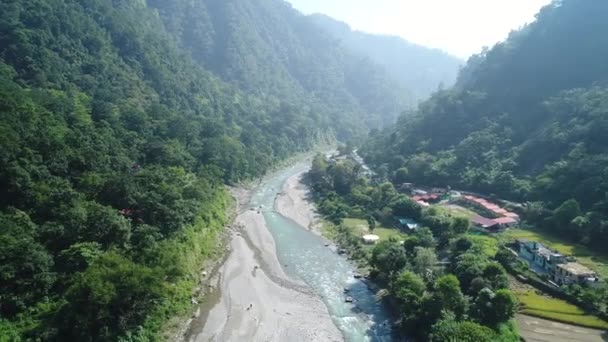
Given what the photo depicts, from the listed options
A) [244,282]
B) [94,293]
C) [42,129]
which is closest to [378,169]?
[244,282]

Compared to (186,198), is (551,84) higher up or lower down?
higher up

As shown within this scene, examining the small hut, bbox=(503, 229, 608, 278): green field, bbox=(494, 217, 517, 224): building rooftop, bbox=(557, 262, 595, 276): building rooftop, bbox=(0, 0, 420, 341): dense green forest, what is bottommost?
the small hut

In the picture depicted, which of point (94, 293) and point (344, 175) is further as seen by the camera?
point (344, 175)

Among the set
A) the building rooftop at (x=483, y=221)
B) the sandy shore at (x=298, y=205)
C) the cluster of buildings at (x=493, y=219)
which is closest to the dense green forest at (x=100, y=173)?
the sandy shore at (x=298, y=205)

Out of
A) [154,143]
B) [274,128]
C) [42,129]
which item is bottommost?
[274,128]

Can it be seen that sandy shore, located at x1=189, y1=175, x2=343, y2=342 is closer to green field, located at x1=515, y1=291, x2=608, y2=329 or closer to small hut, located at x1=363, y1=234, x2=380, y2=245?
small hut, located at x1=363, y1=234, x2=380, y2=245

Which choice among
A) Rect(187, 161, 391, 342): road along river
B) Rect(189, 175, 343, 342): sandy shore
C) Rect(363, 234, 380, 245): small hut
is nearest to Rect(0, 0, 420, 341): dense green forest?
Rect(189, 175, 343, 342): sandy shore

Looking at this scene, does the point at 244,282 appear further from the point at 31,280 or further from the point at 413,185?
the point at 413,185
